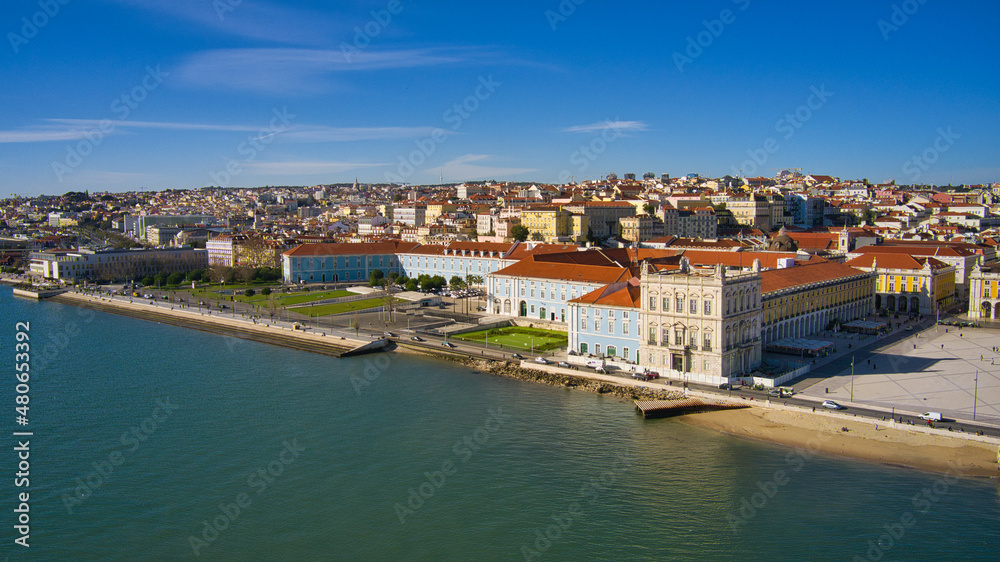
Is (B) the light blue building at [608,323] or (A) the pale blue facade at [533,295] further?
(A) the pale blue facade at [533,295]

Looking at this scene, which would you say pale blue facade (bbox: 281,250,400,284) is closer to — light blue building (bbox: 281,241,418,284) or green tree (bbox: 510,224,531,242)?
light blue building (bbox: 281,241,418,284)

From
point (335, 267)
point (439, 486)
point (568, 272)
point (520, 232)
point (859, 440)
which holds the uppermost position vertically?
point (520, 232)

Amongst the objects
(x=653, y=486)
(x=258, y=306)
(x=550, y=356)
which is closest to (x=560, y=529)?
(x=653, y=486)

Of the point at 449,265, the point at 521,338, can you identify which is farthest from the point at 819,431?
the point at 449,265

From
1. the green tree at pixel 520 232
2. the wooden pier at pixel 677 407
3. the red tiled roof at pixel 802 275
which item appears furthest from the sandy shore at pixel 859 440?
the green tree at pixel 520 232

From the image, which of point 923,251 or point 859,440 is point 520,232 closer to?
point 923,251

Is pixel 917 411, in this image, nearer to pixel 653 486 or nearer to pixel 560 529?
pixel 653 486

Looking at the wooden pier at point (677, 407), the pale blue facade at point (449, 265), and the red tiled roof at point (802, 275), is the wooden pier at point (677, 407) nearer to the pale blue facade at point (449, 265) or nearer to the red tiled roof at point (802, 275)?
the red tiled roof at point (802, 275)

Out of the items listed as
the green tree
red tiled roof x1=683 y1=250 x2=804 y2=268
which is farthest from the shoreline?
the green tree
